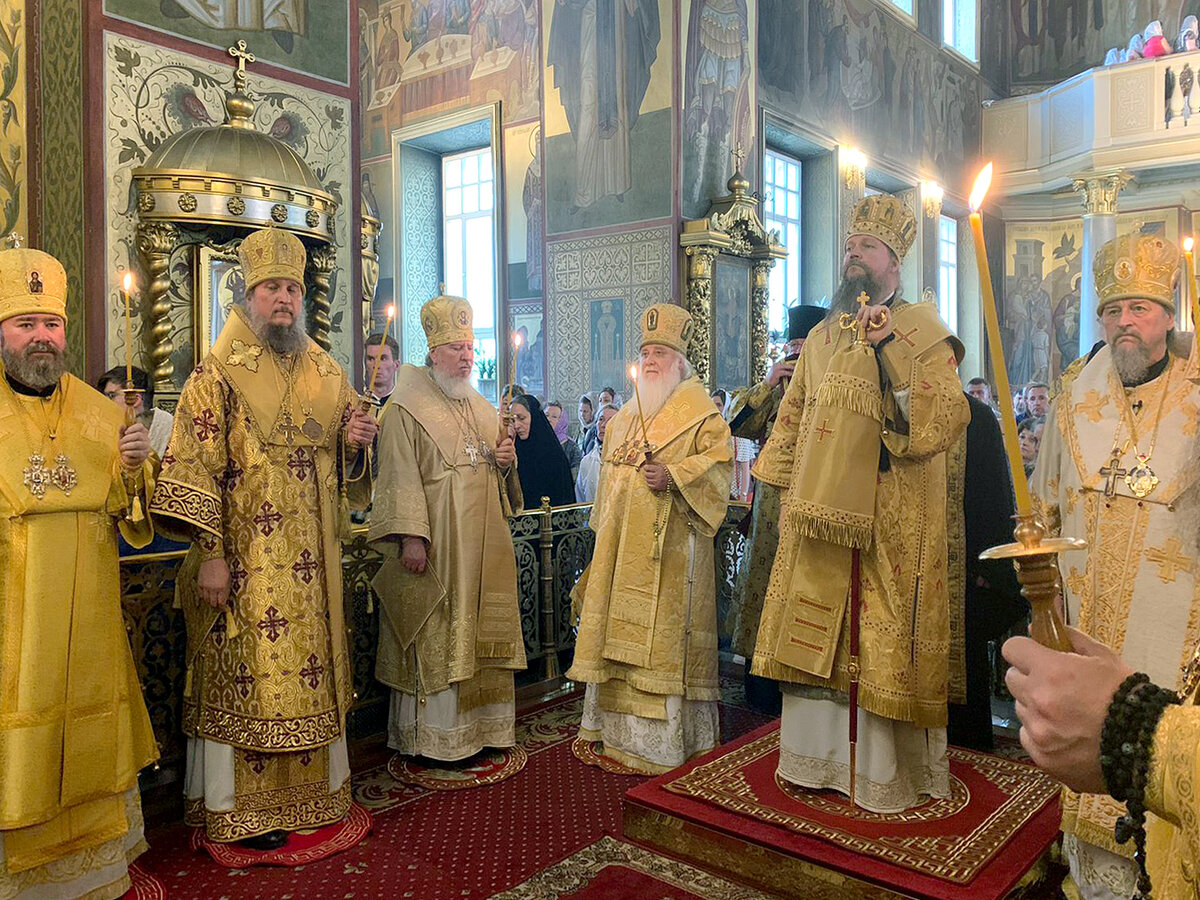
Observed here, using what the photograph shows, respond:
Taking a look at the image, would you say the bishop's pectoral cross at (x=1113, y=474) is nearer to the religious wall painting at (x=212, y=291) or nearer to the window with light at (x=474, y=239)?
the religious wall painting at (x=212, y=291)

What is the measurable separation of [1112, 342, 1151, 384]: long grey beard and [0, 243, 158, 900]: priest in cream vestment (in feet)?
10.0

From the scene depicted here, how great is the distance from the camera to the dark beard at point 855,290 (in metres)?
3.47

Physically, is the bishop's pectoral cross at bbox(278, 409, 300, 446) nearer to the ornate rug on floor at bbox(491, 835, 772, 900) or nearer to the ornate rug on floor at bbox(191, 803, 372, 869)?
the ornate rug on floor at bbox(191, 803, 372, 869)

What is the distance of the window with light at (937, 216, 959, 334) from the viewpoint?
16375 mm

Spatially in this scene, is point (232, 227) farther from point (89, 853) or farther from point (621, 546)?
point (89, 853)

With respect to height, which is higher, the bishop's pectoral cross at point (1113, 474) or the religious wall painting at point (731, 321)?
the religious wall painting at point (731, 321)

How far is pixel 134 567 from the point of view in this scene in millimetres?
3697

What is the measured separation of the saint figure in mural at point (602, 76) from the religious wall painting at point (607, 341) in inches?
43.7

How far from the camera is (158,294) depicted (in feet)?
15.4

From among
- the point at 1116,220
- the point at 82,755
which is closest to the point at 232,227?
the point at 82,755

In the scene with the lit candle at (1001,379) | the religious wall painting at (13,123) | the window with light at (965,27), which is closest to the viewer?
the lit candle at (1001,379)

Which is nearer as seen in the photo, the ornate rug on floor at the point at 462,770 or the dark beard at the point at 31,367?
the dark beard at the point at 31,367

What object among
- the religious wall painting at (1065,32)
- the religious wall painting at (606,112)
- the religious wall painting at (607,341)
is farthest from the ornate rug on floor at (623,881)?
the religious wall painting at (1065,32)

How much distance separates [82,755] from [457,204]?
11541mm
